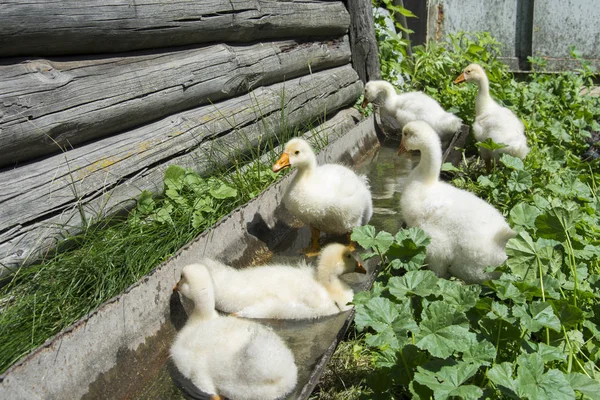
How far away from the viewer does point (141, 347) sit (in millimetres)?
2738

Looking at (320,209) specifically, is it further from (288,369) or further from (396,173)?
(396,173)

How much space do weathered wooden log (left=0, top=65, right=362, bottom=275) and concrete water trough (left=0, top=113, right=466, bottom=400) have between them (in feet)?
2.22

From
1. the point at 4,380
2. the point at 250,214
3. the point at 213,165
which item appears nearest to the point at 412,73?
the point at 213,165

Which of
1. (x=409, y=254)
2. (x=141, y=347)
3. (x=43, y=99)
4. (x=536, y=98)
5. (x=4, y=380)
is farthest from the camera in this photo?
(x=536, y=98)

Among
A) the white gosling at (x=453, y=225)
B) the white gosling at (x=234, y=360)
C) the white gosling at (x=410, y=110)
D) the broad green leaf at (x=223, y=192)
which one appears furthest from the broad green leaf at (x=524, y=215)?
the white gosling at (x=410, y=110)

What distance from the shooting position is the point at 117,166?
11.8ft

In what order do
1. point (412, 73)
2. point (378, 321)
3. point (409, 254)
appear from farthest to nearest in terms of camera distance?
point (412, 73) → point (409, 254) → point (378, 321)

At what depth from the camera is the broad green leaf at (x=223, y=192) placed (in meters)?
3.95

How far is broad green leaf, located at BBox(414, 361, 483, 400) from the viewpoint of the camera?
2.15 m

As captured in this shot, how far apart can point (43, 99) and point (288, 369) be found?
1825 mm

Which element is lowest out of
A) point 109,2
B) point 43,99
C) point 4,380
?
point 4,380

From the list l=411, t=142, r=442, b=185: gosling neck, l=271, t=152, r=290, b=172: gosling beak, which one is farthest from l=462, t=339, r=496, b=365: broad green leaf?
l=271, t=152, r=290, b=172: gosling beak

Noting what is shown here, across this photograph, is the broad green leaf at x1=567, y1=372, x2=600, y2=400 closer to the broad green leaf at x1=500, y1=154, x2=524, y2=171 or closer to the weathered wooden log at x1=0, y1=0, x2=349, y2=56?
the broad green leaf at x1=500, y1=154, x2=524, y2=171

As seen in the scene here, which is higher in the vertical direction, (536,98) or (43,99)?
(43,99)
